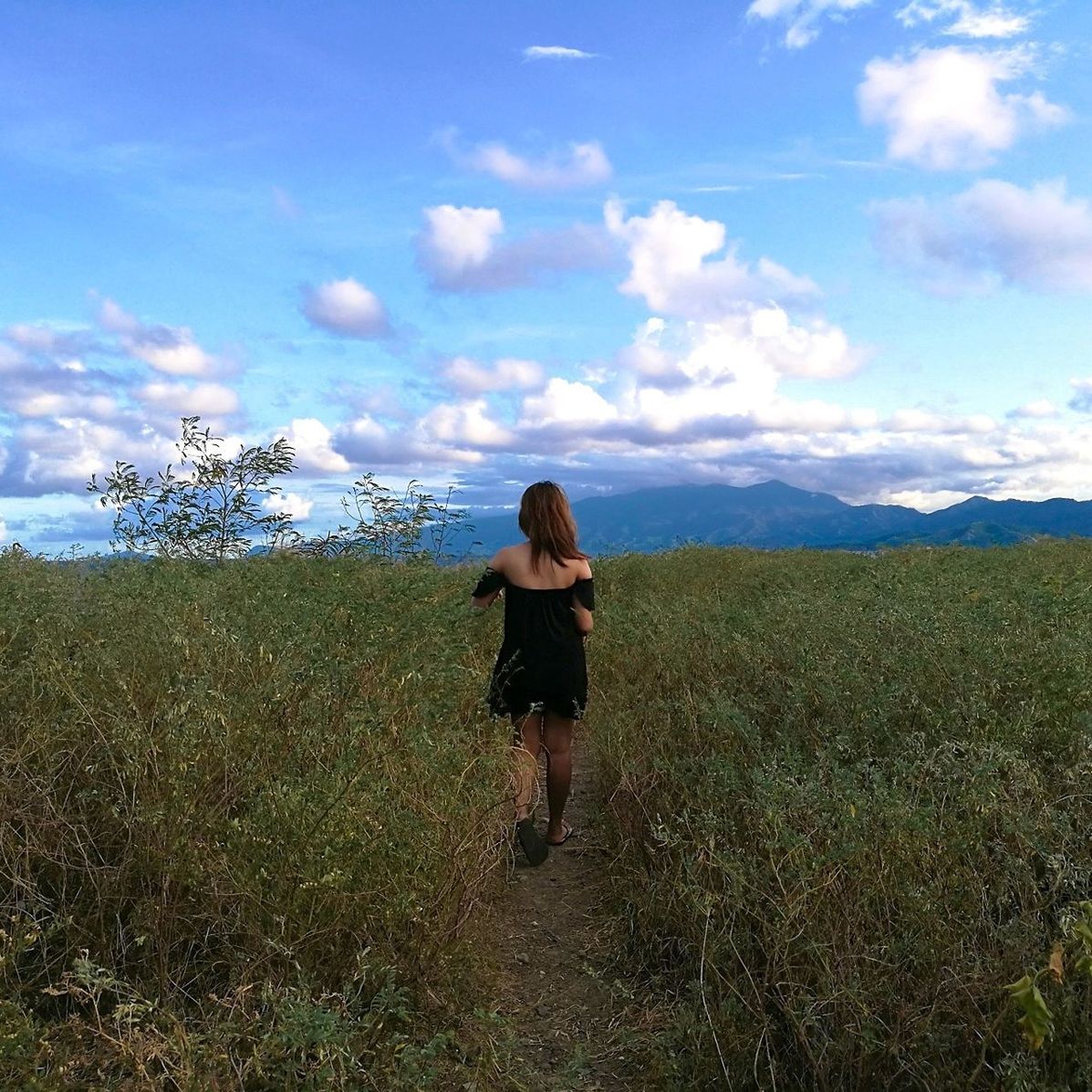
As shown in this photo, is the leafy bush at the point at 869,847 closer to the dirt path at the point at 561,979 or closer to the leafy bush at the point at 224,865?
the dirt path at the point at 561,979

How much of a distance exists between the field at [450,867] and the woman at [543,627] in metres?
0.39

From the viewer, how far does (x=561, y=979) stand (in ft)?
12.7

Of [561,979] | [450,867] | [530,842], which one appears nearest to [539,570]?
[530,842]

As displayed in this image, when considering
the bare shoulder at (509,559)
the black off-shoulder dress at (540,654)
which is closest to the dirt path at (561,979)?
the black off-shoulder dress at (540,654)

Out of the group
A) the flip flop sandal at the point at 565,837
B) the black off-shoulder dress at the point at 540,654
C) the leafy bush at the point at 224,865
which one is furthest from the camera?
the flip flop sandal at the point at 565,837

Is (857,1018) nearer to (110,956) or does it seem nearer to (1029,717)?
(1029,717)

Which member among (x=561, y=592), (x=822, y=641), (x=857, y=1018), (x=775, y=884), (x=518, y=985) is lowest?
(x=518, y=985)

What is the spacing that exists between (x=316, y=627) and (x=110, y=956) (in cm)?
232

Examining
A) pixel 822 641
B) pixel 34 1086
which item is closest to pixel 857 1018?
pixel 34 1086

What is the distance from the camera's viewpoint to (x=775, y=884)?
131 inches

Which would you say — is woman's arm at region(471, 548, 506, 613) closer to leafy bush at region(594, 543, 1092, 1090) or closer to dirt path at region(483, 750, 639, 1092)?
leafy bush at region(594, 543, 1092, 1090)

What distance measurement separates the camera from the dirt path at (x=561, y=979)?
3203 millimetres

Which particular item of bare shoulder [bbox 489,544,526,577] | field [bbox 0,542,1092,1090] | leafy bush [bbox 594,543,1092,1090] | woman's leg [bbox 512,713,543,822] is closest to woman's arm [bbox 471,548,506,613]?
bare shoulder [bbox 489,544,526,577]

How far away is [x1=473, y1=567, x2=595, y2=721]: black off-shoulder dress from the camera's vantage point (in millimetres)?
5074
